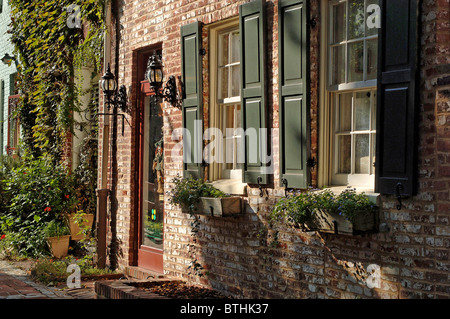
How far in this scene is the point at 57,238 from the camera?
10156 mm

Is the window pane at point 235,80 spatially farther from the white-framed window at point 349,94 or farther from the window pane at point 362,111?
the window pane at point 362,111

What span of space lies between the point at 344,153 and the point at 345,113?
346mm

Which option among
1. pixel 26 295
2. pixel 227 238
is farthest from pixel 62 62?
pixel 227 238

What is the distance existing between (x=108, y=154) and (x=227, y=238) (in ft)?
10.1

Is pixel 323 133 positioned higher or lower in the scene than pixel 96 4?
lower

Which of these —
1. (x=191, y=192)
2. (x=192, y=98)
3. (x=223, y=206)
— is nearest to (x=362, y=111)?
(x=223, y=206)

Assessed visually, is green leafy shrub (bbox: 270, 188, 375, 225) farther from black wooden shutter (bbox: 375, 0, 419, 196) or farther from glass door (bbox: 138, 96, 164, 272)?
glass door (bbox: 138, 96, 164, 272)

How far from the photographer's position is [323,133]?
5520mm

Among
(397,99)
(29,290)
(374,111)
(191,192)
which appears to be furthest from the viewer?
(29,290)

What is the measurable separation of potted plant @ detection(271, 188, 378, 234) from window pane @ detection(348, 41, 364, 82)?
949 millimetres

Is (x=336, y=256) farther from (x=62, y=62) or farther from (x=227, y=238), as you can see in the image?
(x=62, y=62)

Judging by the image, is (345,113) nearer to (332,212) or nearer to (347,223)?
(332,212)

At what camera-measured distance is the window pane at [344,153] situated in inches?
213

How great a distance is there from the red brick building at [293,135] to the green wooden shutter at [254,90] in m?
0.01
